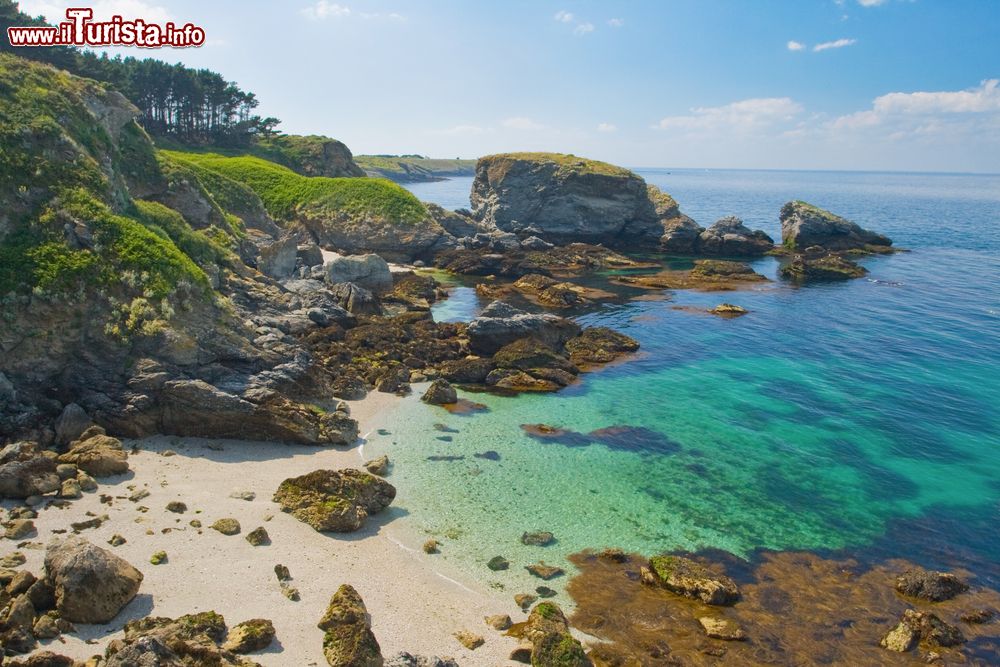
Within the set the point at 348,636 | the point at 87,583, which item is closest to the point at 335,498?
the point at 348,636

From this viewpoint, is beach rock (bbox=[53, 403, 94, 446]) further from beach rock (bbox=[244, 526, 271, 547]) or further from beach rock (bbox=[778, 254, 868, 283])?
beach rock (bbox=[778, 254, 868, 283])

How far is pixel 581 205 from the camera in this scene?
8906 cm

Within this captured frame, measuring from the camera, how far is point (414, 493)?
21.6m

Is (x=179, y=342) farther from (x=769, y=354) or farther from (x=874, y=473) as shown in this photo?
(x=769, y=354)

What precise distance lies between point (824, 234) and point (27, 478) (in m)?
95.3

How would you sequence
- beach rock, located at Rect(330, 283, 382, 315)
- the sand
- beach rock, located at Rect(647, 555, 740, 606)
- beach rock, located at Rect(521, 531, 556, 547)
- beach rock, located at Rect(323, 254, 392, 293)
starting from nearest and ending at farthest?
the sand < beach rock, located at Rect(647, 555, 740, 606) < beach rock, located at Rect(521, 531, 556, 547) < beach rock, located at Rect(330, 283, 382, 315) < beach rock, located at Rect(323, 254, 392, 293)

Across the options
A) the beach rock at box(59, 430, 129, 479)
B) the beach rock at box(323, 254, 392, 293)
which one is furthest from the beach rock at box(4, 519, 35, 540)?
the beach rock at box(323, 254, 392, 293)

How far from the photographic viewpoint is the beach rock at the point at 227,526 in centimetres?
1745

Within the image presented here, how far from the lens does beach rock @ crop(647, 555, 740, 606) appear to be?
656 inches

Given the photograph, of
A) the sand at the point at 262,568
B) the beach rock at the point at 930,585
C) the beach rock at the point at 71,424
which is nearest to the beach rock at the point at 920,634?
the beach rock at the point at 930,585

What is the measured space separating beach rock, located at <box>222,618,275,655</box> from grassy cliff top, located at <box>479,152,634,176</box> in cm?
8313

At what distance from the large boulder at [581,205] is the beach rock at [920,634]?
74179mm

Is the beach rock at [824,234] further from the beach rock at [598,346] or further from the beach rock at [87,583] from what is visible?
the beach rock at [87,583]

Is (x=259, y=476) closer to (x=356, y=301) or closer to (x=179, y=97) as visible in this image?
(x=356, y=301)
